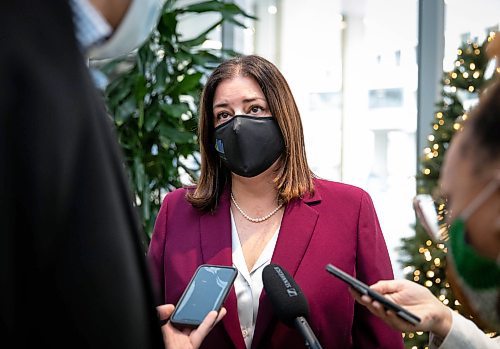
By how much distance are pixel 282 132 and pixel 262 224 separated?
0.31 metres

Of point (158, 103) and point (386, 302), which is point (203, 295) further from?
point (158, 103)

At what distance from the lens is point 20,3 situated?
2.40 ft

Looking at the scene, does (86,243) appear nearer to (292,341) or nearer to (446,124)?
(292,341)

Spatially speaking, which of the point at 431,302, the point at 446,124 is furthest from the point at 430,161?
the point at 431,302

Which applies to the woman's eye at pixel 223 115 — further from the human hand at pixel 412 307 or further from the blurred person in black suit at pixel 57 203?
the blurred person in black suit at pixel 57 203

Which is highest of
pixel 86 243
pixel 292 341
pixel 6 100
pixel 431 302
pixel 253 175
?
pixel 6 100

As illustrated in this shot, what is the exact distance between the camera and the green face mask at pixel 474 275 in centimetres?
89

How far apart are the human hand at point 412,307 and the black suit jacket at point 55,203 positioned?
882 mm

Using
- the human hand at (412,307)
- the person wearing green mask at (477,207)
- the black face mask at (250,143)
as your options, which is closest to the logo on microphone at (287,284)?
the human hand at (412,307)

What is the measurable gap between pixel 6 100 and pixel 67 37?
95mm

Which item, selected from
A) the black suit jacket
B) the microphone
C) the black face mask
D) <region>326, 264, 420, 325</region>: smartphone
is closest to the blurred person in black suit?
the black suit jacket

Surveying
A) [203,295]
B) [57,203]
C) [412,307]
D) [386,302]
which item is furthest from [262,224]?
[57,203]

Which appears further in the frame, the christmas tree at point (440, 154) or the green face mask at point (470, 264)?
the christmas tree at point (440, 154)

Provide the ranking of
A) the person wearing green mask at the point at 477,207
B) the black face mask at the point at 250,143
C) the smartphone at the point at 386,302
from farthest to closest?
the black face mask at the point at 250,143, the smartphone at the point at 386,302, the person wearing green mask at the point at 477,207
